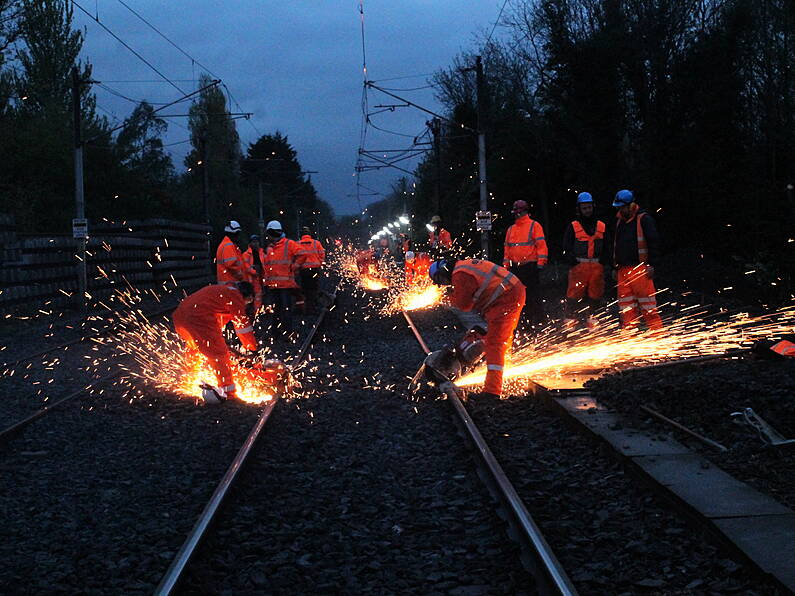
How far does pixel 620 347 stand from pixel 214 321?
15.7 ft

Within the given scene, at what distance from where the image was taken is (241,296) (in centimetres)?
843

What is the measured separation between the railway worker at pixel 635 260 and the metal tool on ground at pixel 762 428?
3.95m

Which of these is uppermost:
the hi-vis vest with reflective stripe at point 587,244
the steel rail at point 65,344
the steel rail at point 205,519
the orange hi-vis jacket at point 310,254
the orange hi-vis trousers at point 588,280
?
the orange hi-vis jacket at point 310,254

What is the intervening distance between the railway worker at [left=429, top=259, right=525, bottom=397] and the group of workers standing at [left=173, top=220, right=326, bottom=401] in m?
1.91

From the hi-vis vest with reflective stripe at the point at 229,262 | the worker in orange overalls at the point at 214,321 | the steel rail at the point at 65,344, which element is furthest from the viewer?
the steel rail at the point at 65,344

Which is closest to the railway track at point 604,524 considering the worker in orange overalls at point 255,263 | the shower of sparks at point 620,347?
the shower of sparks at point 620,347

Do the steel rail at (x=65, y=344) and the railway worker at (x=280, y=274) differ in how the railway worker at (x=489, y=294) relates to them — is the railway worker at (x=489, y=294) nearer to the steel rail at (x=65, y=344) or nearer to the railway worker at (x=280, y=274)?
the railway worker at (x=280, y=274)

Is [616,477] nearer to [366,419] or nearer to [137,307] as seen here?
[366,419]

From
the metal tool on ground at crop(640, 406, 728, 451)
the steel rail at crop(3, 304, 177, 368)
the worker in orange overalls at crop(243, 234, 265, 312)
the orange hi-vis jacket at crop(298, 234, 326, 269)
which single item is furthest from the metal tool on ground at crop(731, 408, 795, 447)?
the orange hi-vis jacket at crop(298, 234, 326, 269)

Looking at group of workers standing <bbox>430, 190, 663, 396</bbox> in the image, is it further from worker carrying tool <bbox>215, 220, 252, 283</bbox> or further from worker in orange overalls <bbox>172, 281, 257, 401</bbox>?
worker carrying tool <bbox>215, 220, 252, 283</bbox>

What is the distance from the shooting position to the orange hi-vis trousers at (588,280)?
11383 mm

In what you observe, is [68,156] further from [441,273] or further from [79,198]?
[441,273]

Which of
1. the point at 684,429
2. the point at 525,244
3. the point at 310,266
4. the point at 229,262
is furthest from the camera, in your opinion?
the point at 310,266

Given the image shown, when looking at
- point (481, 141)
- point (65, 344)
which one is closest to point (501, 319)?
point (65, 344)
